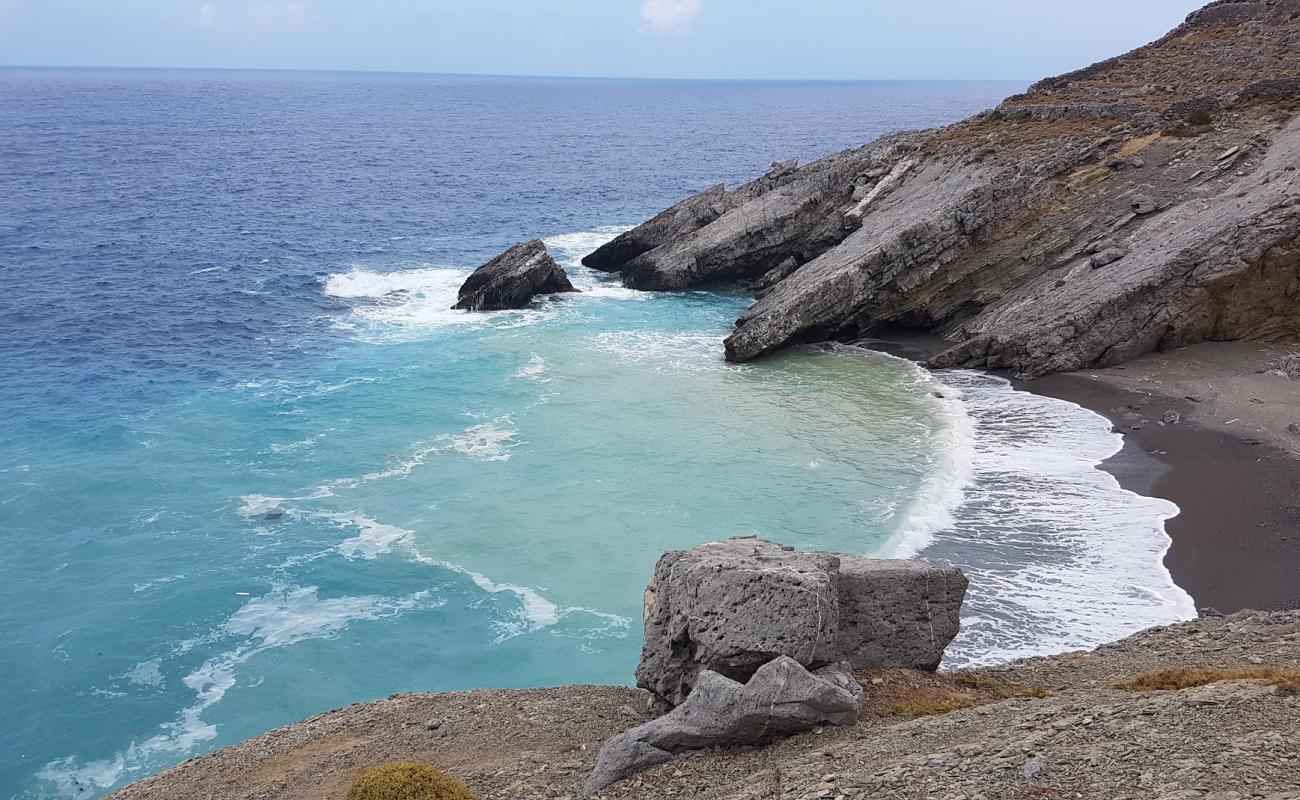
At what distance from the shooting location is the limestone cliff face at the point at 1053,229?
39656 millimetres

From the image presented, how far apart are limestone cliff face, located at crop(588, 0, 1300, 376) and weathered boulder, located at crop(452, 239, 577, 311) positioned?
24.7ft

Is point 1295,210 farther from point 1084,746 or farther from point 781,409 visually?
point 1084,746

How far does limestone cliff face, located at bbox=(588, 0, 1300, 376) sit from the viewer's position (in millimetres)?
39656

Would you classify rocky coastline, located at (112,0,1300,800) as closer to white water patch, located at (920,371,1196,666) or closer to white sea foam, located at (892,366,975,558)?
white water patch, located at (920,371,1196,666)

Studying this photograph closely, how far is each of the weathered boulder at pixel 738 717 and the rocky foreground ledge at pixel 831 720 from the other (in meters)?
0.03

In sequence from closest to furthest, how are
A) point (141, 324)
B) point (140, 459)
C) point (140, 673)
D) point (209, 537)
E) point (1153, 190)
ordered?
point (140, 673), point (209, 537), point (140, 459), point (1153, 190), point (141, 324)

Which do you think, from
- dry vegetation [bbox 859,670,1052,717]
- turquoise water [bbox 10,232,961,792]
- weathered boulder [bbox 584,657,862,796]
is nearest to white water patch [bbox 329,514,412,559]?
turquoise water [bbox 10,232,961,792]

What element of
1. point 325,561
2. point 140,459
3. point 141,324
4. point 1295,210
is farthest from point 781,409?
point 141,324

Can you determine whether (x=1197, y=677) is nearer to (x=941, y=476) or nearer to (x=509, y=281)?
(x=941, y=476)

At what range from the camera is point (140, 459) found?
3531 cm

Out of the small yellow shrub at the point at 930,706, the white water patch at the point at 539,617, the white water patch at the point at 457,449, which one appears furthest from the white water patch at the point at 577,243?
the small yellow shrub at the point at 930,706

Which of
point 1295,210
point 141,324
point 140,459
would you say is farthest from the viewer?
point 141,324

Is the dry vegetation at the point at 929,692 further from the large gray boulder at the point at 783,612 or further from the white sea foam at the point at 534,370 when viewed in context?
the white sea foam at the point at 534,370

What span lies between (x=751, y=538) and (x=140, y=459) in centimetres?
2668
